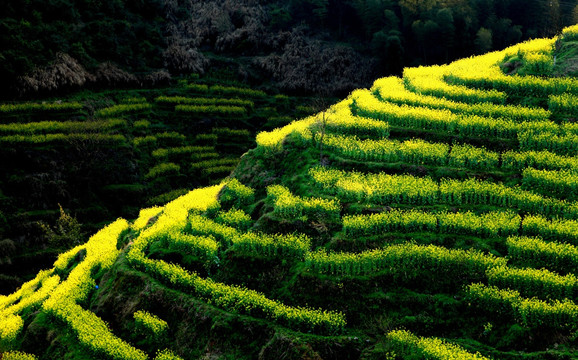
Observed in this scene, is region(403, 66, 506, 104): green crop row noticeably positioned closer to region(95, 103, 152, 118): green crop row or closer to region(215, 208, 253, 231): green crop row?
region(215, 208, 253, 231): green crop row

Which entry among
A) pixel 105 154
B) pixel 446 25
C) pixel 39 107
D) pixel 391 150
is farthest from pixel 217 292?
pixel 446 25

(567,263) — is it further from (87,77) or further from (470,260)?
(87,77)

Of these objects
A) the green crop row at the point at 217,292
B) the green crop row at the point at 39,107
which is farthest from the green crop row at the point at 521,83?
the green crop row at the point at 39,107

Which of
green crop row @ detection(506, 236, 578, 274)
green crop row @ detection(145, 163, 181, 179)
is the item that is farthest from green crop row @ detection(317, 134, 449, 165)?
green crop row @ detection(145, 163, 181, 179)

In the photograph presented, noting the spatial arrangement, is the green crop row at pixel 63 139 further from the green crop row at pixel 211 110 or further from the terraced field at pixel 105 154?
the green crop row at pixel 211 110

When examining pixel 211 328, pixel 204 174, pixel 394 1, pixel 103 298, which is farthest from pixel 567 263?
pixel 394 1

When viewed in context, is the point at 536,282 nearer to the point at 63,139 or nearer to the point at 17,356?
the point at 17,356
